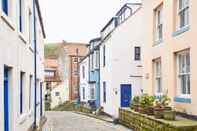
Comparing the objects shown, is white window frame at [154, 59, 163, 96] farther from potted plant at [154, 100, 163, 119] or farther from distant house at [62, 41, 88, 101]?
distant house at [62, 41, 88, 101]

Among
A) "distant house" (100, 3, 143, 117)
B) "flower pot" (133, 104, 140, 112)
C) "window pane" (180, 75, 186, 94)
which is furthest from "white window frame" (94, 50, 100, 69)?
"window pane" (180, 75, 186, 94)

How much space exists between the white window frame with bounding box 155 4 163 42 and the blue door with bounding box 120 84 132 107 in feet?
34.5

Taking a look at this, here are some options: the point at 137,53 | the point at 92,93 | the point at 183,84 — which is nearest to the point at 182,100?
the point at 183,84

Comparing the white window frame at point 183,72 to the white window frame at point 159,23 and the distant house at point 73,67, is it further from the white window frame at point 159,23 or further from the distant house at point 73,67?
the distant house at point 73,67

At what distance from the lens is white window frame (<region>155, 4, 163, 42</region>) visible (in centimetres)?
1798

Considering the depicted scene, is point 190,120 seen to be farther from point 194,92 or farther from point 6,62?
point 6,62

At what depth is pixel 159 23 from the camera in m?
18.3

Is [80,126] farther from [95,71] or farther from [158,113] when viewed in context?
[95,71]

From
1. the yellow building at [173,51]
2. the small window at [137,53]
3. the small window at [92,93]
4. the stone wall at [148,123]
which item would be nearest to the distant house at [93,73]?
the small window at [92,93]

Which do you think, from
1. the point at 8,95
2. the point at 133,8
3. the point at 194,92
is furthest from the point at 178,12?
the point at 133,8

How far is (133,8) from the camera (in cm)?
3153

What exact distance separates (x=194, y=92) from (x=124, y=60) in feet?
52.2

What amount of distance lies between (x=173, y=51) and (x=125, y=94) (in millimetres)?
13584

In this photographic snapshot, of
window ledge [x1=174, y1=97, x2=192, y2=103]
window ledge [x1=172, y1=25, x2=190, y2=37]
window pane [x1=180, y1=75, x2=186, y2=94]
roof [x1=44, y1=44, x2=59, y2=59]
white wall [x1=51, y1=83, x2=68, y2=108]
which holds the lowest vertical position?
white wall [x1=51, y1=83, x2=68, y2=108]
